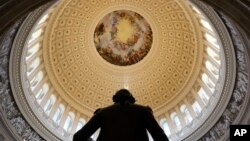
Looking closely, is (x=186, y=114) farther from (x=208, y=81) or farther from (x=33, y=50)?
(x=33, y=50)

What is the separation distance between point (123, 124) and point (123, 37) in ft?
77.8

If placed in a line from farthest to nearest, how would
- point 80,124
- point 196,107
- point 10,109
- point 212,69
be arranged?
point 80,124, point 196,107, point 212,69, point 10,109

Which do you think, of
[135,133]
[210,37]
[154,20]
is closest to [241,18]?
[135,133]

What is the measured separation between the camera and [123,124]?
4059mm

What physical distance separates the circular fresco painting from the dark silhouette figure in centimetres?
2176

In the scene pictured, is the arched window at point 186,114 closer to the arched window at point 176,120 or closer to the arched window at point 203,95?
the arched window at point 176,120

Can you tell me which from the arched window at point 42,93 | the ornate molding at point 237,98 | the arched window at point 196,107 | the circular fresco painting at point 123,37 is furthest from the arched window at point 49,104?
the ornate molding at point 237,98

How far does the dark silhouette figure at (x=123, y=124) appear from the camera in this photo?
400cm


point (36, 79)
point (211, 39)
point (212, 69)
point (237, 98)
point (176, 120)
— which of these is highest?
point (211, 39)

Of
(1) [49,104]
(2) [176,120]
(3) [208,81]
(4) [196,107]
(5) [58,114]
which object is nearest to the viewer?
(3) [208,81]

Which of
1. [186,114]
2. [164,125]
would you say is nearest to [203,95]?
[186,114]

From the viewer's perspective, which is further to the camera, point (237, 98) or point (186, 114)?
point (186, 114)

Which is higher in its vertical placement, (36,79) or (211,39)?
(211,39)

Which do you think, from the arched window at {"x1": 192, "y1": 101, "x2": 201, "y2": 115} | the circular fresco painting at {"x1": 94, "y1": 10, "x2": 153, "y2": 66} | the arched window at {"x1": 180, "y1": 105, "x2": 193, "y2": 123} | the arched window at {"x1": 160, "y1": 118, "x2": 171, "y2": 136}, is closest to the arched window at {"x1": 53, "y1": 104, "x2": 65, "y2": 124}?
the circular fresco painting at {"x1": 94, "y1": 10, "x2": 153, "y2": 66}
